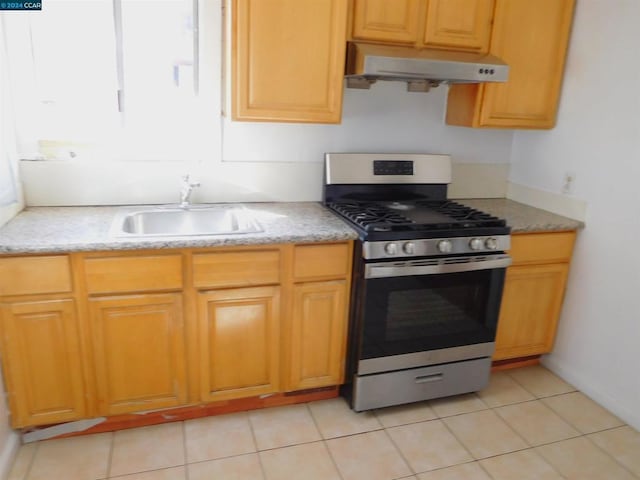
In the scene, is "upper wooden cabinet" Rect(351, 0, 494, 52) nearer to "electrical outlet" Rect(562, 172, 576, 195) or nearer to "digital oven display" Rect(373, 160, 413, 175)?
"digital oven display" Rect(373, 160, 413, 175)

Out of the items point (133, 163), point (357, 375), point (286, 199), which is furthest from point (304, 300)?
point (133, 163)

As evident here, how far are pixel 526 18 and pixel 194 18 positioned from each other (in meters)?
1.67

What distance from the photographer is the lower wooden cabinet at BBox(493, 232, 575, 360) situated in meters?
2.46

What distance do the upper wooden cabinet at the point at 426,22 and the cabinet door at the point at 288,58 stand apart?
0.14 m

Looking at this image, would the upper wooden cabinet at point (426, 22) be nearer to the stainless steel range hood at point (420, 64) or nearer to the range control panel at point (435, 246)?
the stainless steel range hood at point (420, 64)

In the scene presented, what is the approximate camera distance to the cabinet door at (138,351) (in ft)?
6.25

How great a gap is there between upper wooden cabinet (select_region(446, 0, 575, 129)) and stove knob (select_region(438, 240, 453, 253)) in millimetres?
770

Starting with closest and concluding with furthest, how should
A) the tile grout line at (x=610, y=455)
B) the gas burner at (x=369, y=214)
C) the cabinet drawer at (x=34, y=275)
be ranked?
the cabinet drawer at (x=34, y=275)
the tile grout line at (x=610, y=455)
the gas burner at (x=369, y=214)

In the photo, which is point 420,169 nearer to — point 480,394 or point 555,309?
point 555,309

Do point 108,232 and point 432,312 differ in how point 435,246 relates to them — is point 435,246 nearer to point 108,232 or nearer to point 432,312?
point 432,312

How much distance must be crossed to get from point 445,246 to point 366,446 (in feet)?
3.12

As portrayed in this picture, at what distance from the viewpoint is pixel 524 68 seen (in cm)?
247

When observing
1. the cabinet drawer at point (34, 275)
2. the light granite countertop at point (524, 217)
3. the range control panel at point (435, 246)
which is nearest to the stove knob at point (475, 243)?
the range control panel at point (435, 246)

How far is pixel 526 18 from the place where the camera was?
→ 7.86 ft
